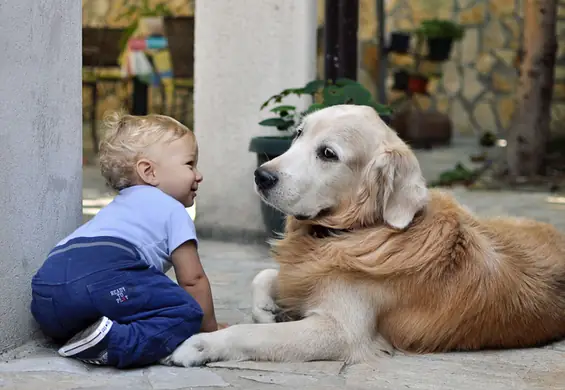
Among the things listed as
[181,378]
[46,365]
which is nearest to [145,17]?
[46,365]

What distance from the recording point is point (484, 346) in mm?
3619

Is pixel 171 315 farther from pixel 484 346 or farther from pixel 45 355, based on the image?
pixel 484 346

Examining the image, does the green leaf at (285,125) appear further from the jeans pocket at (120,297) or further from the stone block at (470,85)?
the stone block at (470,85)

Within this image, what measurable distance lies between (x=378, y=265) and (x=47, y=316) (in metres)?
1.16

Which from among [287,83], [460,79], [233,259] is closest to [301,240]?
[233,259]

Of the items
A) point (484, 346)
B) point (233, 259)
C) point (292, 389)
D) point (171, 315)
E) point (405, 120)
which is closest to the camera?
point (292, 389)

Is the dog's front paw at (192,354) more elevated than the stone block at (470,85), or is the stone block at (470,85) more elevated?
the stone block at (470,85)

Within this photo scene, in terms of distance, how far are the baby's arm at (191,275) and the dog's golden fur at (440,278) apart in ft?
1.11

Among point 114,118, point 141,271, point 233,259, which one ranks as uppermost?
point 114,118

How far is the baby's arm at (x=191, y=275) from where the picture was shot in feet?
11.2

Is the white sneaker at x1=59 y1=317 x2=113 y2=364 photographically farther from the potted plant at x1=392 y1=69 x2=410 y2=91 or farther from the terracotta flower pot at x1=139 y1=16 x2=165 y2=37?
the potted plant at x1=392 y1=69 x2=410 y2=91

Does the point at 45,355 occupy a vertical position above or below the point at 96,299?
below

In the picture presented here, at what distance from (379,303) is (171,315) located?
75 centimetres

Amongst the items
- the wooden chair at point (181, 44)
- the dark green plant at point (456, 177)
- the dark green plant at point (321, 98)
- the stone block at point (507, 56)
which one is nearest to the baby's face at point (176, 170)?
the dark green plant at point (321, 98)
